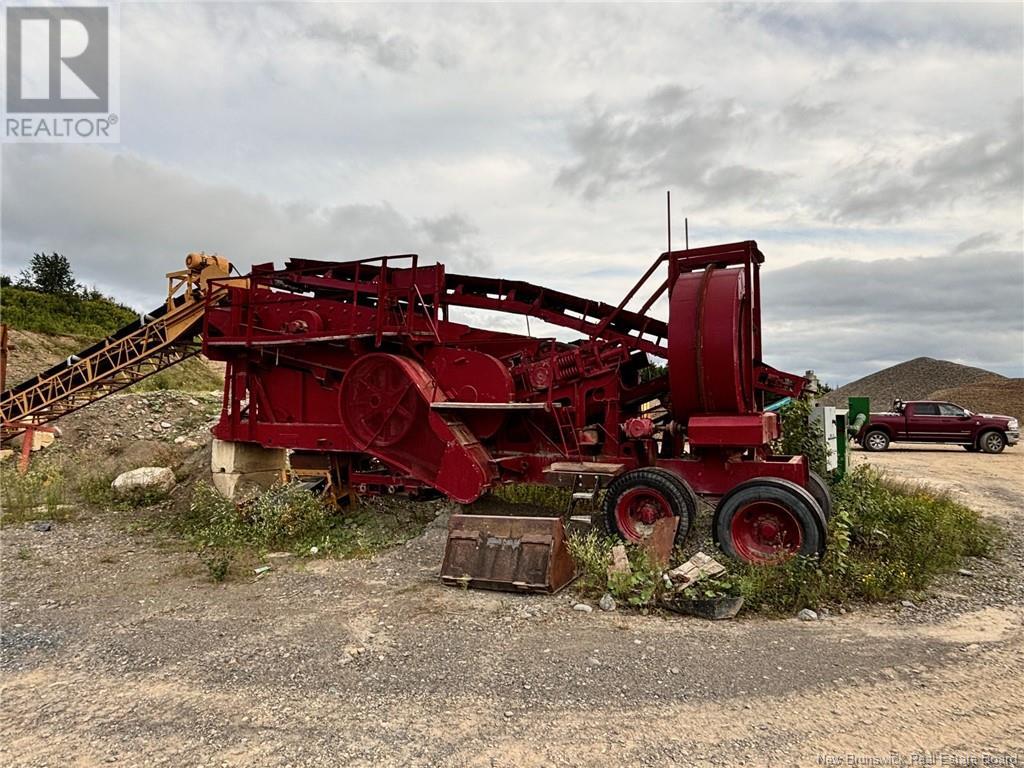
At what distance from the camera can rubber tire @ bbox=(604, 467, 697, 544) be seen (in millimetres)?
7406

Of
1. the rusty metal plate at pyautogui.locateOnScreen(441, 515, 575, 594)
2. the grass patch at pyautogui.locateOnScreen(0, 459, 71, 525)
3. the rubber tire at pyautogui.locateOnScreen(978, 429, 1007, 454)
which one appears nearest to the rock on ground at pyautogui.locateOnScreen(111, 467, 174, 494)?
the grass patch at pyautogui.locateOnScreen(0, 459, 71, 525)

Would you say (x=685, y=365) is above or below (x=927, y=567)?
above

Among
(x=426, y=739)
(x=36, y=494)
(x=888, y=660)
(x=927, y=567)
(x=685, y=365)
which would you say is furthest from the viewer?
(x=36, y=494)

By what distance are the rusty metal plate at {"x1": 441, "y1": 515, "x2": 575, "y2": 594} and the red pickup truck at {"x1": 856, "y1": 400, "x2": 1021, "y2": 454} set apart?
1886cm

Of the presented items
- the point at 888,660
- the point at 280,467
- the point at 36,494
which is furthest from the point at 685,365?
the point at 36,494

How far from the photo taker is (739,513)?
23.5ft

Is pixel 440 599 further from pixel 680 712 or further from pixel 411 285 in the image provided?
pixel 411 285

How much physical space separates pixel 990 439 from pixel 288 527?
72.3 feet

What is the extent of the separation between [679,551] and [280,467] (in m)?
7.24

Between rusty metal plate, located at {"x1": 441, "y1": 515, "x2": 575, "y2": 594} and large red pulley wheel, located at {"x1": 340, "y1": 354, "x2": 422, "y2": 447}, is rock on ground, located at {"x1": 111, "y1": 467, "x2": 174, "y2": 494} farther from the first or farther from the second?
rusty metal plate, located at {"x1": 441, "y1": 515, "x2": 575, "y2": 594}

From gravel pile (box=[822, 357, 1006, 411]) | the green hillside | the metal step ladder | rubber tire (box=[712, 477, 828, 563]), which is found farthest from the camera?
gravel pile (box=[822, 357, 1006, 411])

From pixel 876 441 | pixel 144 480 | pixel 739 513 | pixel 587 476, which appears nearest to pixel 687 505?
pixel 739 513

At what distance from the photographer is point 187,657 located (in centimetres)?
513

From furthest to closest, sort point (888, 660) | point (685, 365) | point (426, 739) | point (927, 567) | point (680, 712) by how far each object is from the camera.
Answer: point (685, 365) < point (927, 567) < point (888, 660) < point (680, 712) < point (426, 739)
